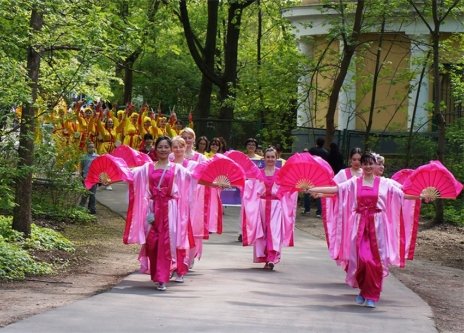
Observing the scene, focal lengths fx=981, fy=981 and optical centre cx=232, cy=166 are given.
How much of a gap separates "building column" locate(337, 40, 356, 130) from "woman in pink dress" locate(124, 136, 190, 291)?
1747 centimetres

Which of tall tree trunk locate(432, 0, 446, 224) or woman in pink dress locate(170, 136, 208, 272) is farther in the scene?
tall tree trunk locate(432, 0, 446, 224)

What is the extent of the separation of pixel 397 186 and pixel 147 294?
337 cm

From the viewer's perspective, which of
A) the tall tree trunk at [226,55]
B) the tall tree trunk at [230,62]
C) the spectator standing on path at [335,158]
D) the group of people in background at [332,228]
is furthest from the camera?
the tall tree trunk at [226,55]

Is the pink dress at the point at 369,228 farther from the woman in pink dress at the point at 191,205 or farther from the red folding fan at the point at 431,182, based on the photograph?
the woman in pink dress at the point at 191,205

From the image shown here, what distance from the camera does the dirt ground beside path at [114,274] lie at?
10523 millimetres

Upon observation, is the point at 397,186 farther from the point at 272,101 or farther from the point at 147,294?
the point at 272,101

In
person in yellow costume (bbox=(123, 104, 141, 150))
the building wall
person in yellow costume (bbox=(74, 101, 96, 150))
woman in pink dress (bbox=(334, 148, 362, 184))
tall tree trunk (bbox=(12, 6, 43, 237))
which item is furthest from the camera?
person in yellow costume (bbox=(123, 104, 141, 150))

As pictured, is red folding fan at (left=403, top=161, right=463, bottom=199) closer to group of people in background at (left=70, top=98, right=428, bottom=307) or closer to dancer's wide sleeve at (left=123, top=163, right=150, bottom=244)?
group of people in background at (left=70, top=98, right=428, bottom=307)

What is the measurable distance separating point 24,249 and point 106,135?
45.7ft

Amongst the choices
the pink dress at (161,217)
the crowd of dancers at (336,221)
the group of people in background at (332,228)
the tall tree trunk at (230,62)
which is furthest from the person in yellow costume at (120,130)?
the pink dress at (161,217)

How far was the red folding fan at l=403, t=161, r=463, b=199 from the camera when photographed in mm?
12102

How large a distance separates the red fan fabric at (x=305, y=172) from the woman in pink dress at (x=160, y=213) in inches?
55.3

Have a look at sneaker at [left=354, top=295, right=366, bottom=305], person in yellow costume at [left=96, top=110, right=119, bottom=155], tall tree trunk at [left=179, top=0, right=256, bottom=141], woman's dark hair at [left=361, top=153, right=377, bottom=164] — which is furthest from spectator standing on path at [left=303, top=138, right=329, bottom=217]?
sneaker at [left=354, top=295, right=366, bottom=305]

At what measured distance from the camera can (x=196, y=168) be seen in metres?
12.6
